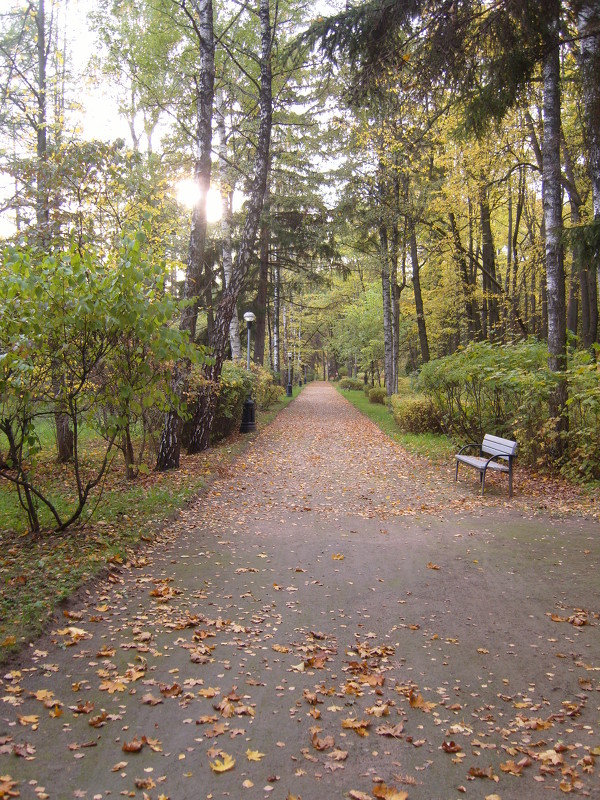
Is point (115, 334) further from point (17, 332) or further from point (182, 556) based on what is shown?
point (182, 556)

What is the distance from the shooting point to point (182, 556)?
5.79 metres

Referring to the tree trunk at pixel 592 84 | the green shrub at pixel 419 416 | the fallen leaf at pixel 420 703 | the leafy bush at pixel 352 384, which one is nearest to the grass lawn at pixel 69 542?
the fallen leaf at pixel 420 703

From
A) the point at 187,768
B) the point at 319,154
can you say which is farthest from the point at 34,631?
the point at 319,154

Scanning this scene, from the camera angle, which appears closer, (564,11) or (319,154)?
(564,11)

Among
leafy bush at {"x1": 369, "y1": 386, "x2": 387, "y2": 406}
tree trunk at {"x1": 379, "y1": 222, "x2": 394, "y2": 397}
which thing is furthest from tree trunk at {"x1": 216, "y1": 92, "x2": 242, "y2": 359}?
leafy bush at {"x1": 369, "y1": 386, "x2": 387, "y2": 406}

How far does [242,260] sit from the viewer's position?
11555mm

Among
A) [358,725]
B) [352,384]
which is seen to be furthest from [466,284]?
[352,384]

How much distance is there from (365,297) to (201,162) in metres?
23.9

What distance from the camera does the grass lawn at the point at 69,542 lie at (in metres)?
4.11

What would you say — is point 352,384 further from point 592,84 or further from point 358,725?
point 358,725

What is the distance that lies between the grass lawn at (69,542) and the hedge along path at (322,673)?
0.66 ft

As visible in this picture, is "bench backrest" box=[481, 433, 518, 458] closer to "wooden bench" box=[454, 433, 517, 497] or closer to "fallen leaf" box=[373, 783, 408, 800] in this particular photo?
"wooden bench" box=[454, 433, 517, 497]

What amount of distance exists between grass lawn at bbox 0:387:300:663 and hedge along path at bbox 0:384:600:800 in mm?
201

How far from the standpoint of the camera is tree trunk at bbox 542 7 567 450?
29.9ft
